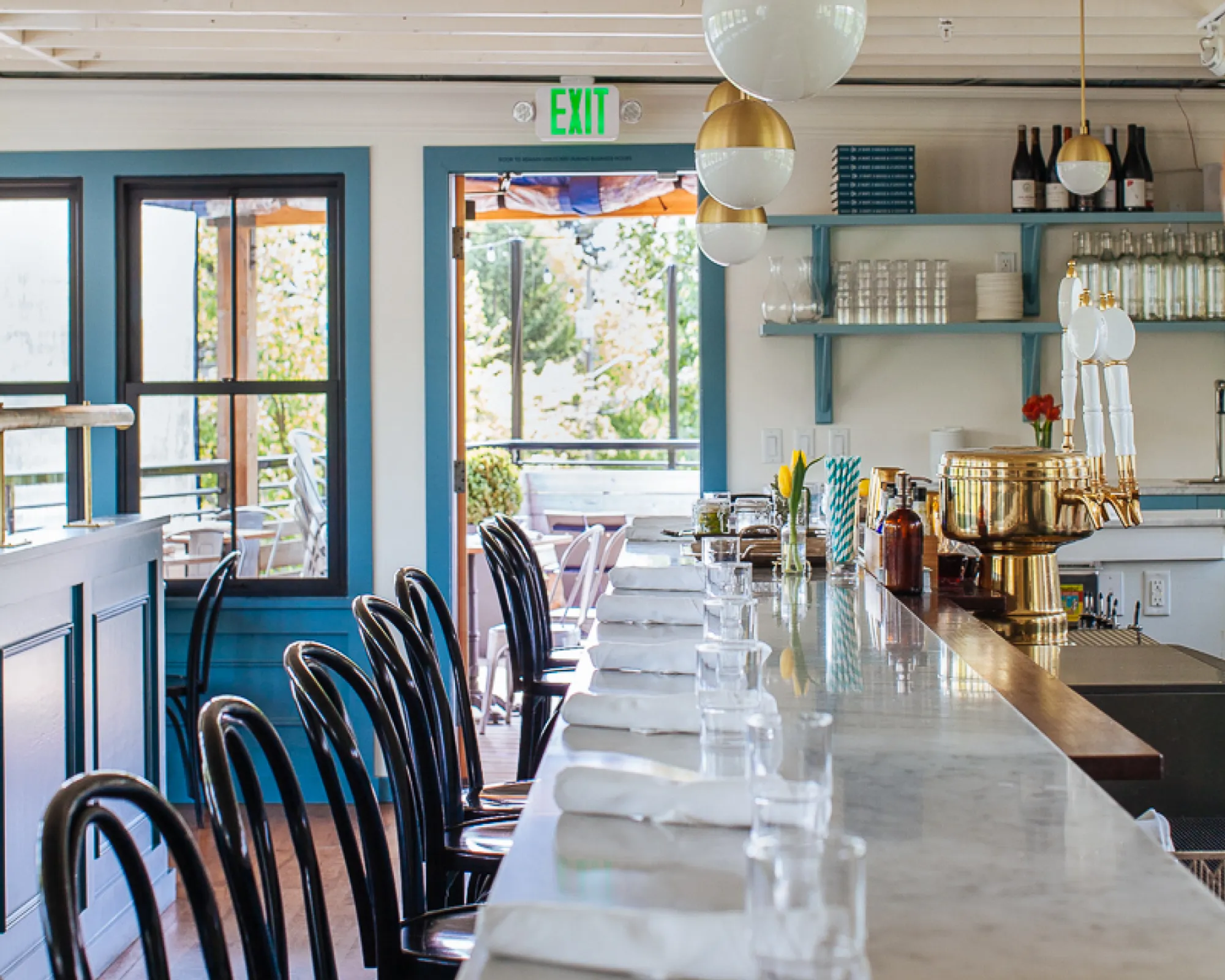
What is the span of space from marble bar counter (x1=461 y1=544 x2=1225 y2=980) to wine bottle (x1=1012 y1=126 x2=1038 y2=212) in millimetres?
3207

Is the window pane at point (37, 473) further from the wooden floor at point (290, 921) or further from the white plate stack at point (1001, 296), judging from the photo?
the white plate stack at point (1001, 296)

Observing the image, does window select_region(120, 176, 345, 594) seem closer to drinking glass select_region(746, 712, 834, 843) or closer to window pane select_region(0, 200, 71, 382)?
window pane select_region(0, 200, 71, 382)

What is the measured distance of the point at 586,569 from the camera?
5680mm

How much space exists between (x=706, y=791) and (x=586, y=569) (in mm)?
4529

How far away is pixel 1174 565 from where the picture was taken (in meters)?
4.43

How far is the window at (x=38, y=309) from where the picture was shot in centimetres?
461

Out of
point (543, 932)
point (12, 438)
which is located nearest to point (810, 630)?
point (543, 932)

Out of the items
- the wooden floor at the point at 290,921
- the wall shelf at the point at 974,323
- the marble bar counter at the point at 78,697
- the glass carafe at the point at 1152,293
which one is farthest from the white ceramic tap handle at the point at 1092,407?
the glass carafe at the point at 1152,293

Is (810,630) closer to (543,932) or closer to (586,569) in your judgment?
(543,932)

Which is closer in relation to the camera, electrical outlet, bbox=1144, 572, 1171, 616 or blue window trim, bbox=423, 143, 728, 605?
electrical outlet, bbox=1144, 572, 1171, 616

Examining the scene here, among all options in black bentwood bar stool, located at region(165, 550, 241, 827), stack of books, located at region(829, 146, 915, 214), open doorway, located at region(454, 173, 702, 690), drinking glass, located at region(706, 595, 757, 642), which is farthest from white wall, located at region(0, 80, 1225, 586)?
open doorway, located at region(454, 173, 702, 690)

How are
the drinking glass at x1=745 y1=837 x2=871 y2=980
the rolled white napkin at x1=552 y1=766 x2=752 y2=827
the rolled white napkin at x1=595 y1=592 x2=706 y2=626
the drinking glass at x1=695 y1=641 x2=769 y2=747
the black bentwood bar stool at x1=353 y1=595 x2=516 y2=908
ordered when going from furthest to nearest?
1. the rolled white napkin at x1=595 y1=592 x2=706 y2=626
2. the black bentwood bar stool at x1=353 y1=595 x2=516 y2=908
3. the drinking glass at x1=695 y1=641 x2=769 y2=747
4. the rolled white napkin at x1=552 y1=766 x2=752 y2=827
5. the drinking glass at x1=745 y1=837 x2=871 y2=980

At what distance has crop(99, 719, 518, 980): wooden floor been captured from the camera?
3170 millimetres

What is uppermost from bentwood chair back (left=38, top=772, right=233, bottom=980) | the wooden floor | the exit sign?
the exit sign
